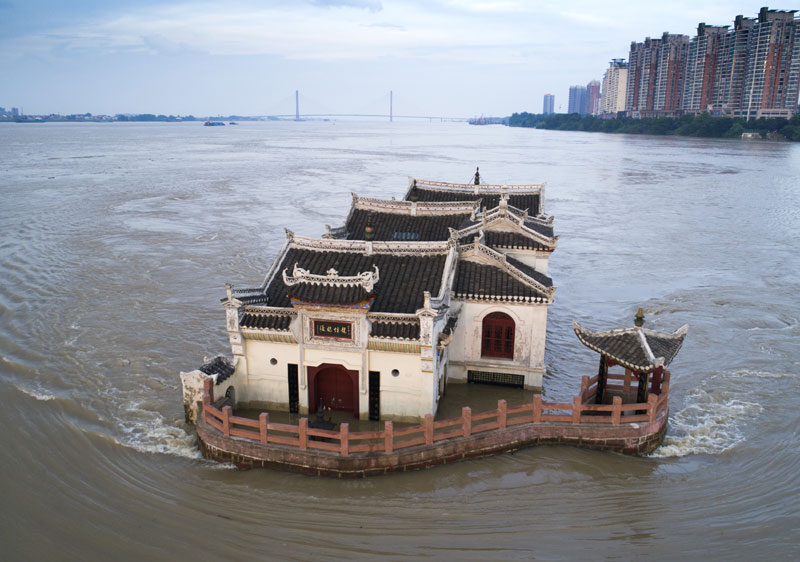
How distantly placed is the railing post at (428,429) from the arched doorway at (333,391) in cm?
250

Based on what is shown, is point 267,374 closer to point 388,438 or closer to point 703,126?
point 388,438

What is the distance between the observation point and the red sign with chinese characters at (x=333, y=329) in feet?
52.3

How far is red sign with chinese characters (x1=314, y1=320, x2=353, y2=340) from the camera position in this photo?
15.9 m

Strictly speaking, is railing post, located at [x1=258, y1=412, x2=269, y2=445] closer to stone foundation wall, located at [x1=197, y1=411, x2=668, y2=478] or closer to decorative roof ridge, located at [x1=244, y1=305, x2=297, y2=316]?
stone foundation wall, located at [x1=197, y1=411, x2=668, y2=478]

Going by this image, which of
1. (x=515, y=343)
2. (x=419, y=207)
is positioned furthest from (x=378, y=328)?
(x=419, y=207)

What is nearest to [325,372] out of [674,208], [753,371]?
[753,371]

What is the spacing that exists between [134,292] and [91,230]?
1606 cm

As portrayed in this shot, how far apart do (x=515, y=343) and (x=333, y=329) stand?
220 inches

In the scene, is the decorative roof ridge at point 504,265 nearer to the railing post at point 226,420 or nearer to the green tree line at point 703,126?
the railing post at point 226,420

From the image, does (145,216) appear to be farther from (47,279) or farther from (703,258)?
(703,258)

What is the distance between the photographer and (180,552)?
12.8 metres

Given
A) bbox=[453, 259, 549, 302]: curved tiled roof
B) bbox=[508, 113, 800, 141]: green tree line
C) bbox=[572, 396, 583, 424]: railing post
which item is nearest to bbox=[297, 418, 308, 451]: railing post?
bbox=[453, 259, 549, 302]: curved tiled roof

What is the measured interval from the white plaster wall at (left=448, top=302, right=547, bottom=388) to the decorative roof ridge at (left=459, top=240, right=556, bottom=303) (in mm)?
442

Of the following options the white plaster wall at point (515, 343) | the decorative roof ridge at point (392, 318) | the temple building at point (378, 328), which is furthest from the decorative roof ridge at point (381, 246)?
the decorative roof ridge at point (392, 318)
